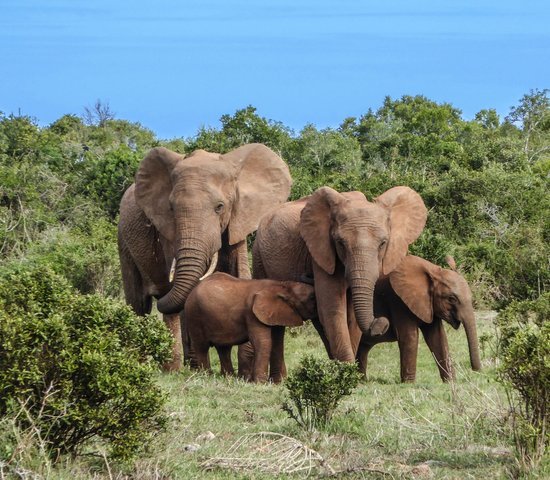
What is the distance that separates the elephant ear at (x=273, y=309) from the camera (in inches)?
450

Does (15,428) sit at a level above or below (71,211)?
below

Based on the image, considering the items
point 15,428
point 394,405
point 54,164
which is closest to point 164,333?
point 15,428

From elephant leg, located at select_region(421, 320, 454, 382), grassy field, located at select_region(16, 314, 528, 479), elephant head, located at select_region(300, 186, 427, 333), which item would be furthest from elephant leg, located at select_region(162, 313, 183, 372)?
elephant leg, located at select_region(421, 320, 454, 382)

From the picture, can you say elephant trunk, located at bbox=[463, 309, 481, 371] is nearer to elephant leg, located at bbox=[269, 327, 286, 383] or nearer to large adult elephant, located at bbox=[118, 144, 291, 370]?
elephant leg, located at bbox=[269, 327, 286, 383]

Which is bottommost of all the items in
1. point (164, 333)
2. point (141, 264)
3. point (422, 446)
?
point (422, 446)

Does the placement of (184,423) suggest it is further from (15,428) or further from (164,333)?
(15,428)

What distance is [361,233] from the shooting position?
11.1 metres

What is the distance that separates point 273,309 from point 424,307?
1.45 m

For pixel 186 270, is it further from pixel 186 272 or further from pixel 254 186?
pixel 254 186

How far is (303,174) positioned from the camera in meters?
24.0

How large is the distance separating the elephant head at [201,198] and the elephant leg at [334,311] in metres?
1.15

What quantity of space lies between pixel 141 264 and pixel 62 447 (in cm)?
627

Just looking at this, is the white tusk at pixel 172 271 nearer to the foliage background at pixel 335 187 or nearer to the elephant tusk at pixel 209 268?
the elephant tusk at pixel 209 268

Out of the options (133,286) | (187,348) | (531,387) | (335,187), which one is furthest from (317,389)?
(335,187)
